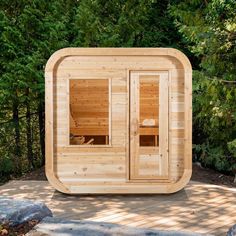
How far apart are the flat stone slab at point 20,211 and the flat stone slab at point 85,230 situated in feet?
0.63

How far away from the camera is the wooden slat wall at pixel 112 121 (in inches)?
281

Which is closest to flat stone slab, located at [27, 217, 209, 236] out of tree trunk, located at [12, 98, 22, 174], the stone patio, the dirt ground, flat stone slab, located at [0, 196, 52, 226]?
flat stone slab, located at [0, 196, 52, 226]

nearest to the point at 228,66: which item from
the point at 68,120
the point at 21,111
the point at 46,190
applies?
the point at 68,120

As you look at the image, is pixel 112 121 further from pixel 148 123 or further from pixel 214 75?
pixel 214 75

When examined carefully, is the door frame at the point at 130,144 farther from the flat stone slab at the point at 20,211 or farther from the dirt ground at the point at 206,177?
the flat stone slab at the point at 20,211

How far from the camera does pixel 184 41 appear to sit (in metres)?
10.5

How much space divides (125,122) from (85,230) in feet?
9.42

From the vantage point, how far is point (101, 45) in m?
10.1

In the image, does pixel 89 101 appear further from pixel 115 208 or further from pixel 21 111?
pixel 21 111

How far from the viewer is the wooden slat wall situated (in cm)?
712

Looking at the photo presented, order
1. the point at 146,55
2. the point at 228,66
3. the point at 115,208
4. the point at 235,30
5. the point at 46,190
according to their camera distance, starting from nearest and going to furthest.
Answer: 1. the point at 115,208
2. the point at 146,55
3. the point at 46,190
4. the point at 235,30
5. the point at 228,66

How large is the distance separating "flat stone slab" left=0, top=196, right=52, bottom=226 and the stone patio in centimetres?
84

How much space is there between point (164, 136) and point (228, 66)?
8.36 ft

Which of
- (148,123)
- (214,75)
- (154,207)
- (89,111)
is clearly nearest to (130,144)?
(148,123)
